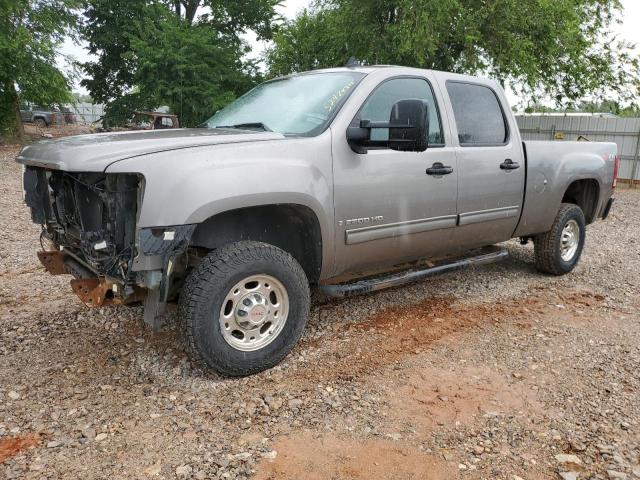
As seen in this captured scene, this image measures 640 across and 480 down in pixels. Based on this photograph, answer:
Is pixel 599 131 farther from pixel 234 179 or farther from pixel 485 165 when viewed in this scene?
pixel 234 179

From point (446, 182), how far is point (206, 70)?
1793 cm

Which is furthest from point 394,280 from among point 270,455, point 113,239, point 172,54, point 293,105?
point 172,54

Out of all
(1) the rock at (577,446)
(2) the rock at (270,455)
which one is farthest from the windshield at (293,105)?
(1) the rock at (577,446)

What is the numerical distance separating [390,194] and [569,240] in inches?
116

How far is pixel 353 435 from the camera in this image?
275 centimetres

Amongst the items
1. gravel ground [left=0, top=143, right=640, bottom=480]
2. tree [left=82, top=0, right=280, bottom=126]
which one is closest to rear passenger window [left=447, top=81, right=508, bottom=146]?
gravel ground [left=0, top=143, right=640, bottom=480]

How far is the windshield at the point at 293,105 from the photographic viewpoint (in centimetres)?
368

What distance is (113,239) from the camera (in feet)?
9.84

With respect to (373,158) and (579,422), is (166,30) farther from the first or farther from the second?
(579,422)

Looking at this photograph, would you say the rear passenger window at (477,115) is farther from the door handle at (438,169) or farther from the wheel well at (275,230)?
the wheel well at (275,230)

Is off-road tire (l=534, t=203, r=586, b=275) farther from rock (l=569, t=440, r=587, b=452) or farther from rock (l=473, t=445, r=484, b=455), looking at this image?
rock (l=473, t=445, r=484, b=455)

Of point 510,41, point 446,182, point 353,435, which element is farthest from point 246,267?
point 510,41

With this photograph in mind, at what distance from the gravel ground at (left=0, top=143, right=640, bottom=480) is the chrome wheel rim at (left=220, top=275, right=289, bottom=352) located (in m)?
0.26

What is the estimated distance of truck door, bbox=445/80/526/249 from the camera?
438 centimetres
